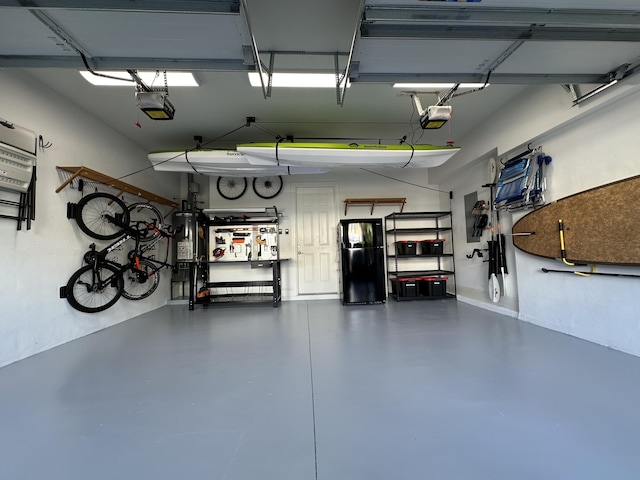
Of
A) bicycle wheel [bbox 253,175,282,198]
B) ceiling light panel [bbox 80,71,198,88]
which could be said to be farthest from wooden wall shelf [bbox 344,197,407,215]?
ceiling light panel [bbox 80,71,198,88]

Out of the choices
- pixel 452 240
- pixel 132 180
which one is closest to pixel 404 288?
pixel 452 240

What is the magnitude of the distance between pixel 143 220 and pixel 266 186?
7.71ft

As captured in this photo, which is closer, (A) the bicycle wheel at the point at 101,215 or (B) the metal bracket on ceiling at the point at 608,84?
(B) the metal bracket on ceiling at the point at 608,84

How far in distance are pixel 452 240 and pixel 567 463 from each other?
4.60 meters

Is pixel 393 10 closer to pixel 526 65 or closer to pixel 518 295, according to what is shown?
pixel 526 65

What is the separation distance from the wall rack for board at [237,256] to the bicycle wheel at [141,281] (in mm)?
697

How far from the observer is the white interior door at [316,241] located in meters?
5.68

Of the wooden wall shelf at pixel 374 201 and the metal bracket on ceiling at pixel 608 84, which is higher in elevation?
the metal bracket on ceiling at pixel 608 84

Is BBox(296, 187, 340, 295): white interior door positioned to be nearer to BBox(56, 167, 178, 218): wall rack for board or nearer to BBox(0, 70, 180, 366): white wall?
BBox(56, 167, 178, 218): wall rack for board

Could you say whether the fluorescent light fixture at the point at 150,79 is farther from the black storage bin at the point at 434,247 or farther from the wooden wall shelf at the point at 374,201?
the black storage bin at the point at 434,247

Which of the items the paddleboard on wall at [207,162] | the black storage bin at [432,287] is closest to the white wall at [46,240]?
the paddleboard on wall at [207,162]

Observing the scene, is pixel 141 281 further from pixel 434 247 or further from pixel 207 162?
pixel 434 247

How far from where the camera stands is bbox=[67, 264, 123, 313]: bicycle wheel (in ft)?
10.7

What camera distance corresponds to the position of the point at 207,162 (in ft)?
13.6
